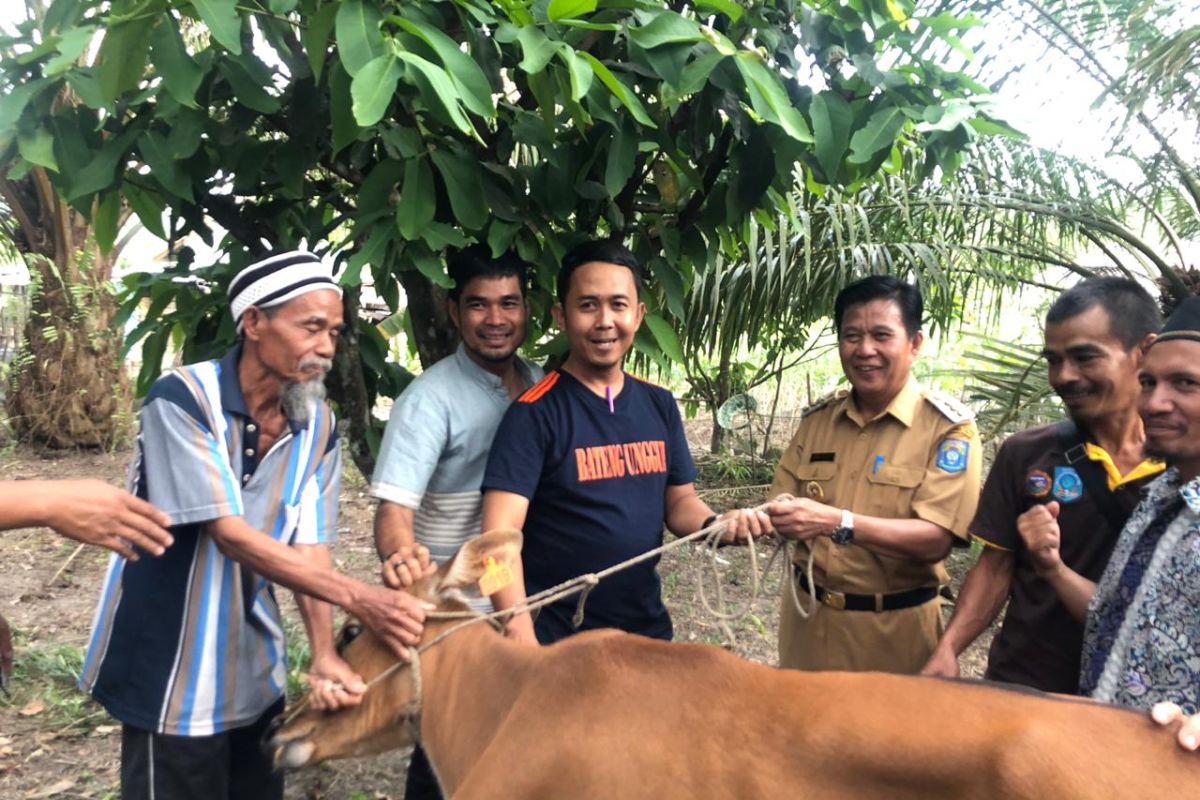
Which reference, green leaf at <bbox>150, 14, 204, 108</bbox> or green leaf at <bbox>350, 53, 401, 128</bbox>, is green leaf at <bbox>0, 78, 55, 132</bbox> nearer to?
green leaf at <bbox>150, 14, 204, 108</bbox>

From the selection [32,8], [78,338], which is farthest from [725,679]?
[78,338]

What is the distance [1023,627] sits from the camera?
2.62 m

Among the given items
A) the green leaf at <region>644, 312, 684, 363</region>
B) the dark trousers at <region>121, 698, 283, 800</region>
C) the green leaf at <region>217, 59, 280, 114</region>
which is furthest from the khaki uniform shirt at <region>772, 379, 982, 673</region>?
the green leaf at <region>217, 59, 280, 114</region>

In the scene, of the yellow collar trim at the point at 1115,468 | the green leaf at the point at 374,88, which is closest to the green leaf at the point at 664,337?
the yellow collar trim at the point at 1115,468

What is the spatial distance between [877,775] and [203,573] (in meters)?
1.75

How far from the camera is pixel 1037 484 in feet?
8.36

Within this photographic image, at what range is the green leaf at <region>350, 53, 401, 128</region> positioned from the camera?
199cm

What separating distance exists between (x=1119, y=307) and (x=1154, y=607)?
0.85m

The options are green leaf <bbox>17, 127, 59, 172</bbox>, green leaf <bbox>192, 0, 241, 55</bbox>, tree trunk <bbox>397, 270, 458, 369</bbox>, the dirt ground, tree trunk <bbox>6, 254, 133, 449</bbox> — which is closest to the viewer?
green leaf <bbox>192, 0, 241, 55</bbox>

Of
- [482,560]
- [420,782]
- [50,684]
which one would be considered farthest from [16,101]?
[50,684]

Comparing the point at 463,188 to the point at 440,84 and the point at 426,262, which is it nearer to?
the point at 426,262

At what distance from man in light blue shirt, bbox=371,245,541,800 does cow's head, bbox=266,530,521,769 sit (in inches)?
16.1

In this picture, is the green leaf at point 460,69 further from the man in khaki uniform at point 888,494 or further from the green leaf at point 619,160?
the man in khaki uniform at point 888,494

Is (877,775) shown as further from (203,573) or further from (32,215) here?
(32,215)
